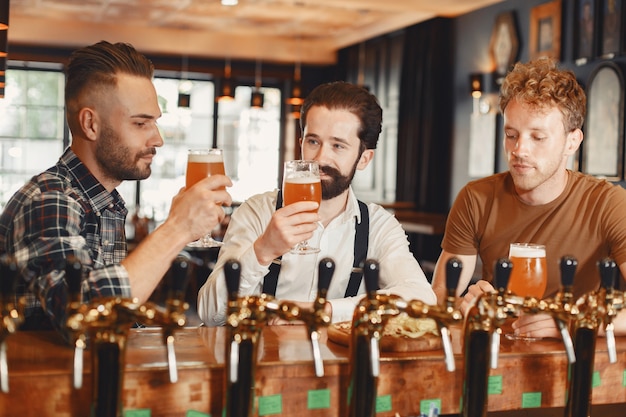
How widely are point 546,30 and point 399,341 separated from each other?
599 centimetres

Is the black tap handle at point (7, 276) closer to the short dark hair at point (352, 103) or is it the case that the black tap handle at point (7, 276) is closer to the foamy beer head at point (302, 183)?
the foamy beer head at point (302, 183)

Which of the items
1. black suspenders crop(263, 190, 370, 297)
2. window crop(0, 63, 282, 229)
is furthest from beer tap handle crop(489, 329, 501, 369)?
window crop(0, 63, 282, 229)

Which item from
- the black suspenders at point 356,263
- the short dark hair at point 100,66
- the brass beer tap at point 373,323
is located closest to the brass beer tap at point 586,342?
the brass beer tap at point 373,323

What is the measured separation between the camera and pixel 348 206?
2.56 m

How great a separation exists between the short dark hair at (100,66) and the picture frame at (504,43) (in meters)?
5.82

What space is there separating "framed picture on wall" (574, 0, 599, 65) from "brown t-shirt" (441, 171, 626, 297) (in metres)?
4.24

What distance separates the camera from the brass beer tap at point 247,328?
1387mm

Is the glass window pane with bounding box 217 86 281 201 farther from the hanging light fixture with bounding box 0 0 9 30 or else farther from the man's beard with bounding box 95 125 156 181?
the man's beard with bounding box 95 125 156 181

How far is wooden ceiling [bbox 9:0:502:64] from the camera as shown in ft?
28.9

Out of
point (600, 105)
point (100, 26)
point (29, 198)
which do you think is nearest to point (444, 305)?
point (29, 198)

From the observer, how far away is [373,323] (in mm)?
1438

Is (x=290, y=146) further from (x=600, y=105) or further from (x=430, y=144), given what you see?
(x=600, y=105)

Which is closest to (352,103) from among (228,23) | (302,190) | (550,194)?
(302,190)

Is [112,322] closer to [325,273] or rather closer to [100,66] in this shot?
[325,273]
